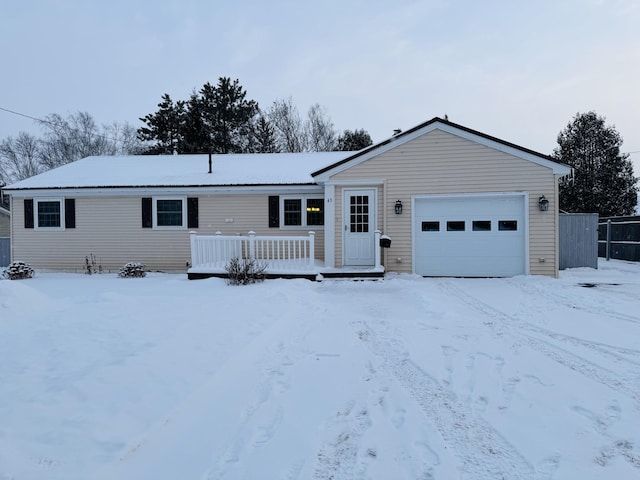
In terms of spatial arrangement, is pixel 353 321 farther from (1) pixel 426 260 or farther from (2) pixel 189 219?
(2) pixel 189 219

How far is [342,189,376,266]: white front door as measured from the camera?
36.5 feet

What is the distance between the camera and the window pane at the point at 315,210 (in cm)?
1225

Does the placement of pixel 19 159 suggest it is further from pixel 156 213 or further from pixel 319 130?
pixel 156 213

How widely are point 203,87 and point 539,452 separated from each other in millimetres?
27681

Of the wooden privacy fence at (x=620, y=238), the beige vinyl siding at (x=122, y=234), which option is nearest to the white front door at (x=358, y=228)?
the beige vinyl siding at (x=122, y=234)

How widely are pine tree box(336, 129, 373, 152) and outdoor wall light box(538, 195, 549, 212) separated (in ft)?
58.0

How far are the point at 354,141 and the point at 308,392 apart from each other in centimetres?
2585

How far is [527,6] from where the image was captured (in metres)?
11.5

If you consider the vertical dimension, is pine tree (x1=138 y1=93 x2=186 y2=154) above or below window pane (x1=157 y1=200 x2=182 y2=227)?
above

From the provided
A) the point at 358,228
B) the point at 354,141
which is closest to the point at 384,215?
the point at 358,228

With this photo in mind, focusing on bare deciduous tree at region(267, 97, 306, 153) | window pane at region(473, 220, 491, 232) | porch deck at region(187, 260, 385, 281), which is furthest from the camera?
bare deciduous tree at region(267, 97, 306, 153)

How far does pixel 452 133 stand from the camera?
1061cm

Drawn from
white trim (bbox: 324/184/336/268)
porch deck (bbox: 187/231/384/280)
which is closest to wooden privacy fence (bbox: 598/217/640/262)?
porch deck (bbox: 187/231/384/280)

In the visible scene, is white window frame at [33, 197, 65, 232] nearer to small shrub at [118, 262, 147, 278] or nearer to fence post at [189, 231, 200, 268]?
small shrub at [118, 262, 147, 278]
